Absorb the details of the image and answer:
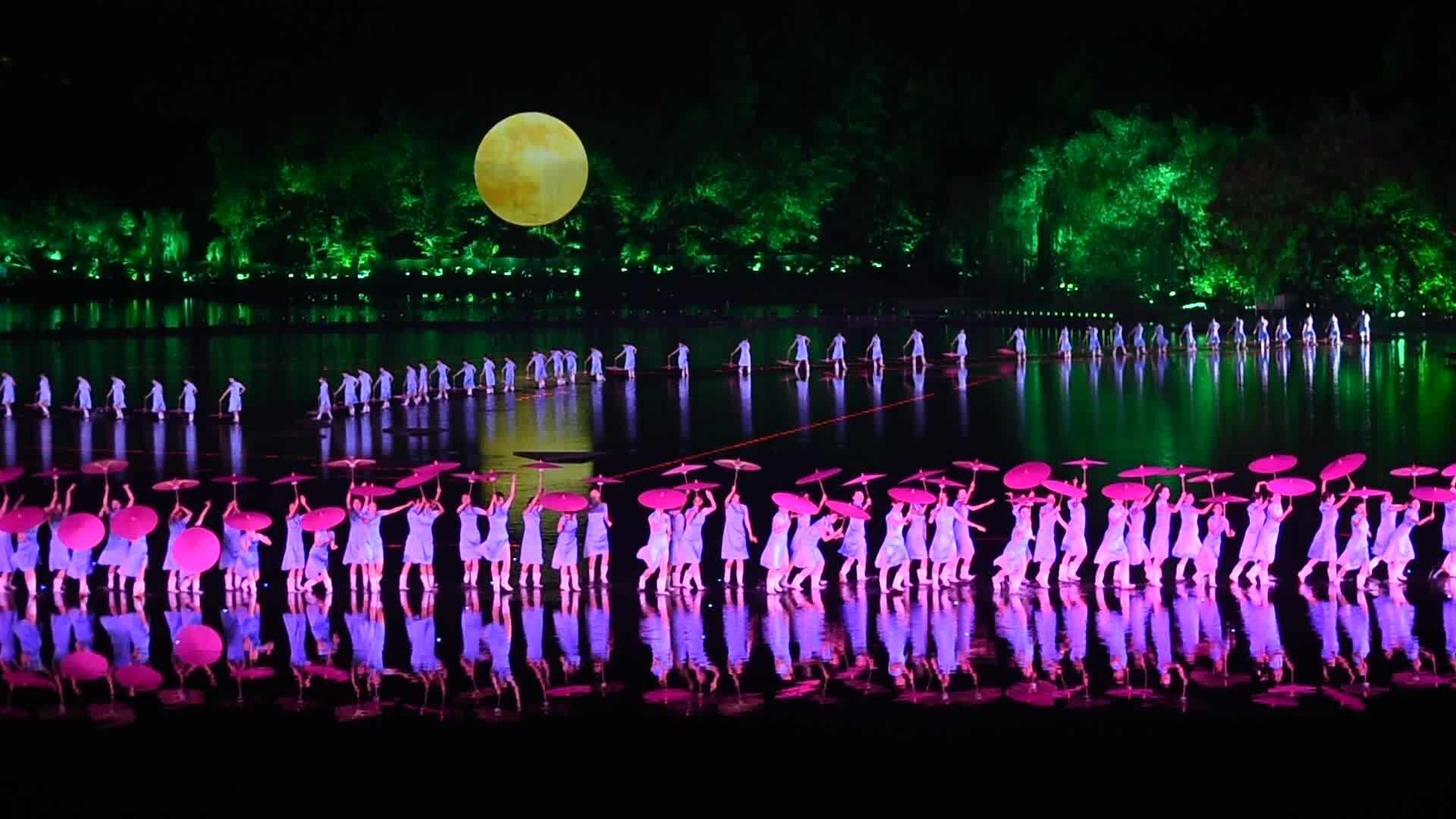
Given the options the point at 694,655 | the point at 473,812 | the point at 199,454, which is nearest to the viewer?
the point at 473,812

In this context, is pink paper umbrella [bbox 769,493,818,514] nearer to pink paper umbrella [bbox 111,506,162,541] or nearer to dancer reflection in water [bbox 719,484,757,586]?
dancer reflection in water [bbox 719,484,757,586]

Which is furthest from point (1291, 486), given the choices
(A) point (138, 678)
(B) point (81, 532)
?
(B) point (81, 532)

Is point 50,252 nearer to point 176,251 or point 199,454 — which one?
point 176,251

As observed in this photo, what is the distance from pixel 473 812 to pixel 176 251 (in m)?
81.1

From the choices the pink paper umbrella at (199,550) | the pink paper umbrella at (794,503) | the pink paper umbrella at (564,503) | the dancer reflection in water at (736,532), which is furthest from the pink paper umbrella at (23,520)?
the pink paper umbrella at (794,503)

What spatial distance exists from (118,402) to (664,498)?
72.1 feet

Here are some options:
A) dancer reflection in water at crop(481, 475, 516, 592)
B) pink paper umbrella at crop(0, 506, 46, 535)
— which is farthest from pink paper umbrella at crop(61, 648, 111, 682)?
dancer reflection in water at crop(481, 475, 516, 592)

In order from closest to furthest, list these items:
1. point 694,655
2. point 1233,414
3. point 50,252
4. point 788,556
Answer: point 694,655, point 788,556, point 1233,414, point 50,252

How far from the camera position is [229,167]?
8838 centimetres

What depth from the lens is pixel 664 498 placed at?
2011 cm

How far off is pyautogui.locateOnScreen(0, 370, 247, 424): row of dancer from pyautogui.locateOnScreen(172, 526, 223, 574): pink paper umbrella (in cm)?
1800

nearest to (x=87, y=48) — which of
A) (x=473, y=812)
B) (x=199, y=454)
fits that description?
(x=199, y=454)

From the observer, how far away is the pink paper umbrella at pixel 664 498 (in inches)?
790

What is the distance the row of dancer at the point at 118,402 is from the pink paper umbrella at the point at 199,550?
709 inches
